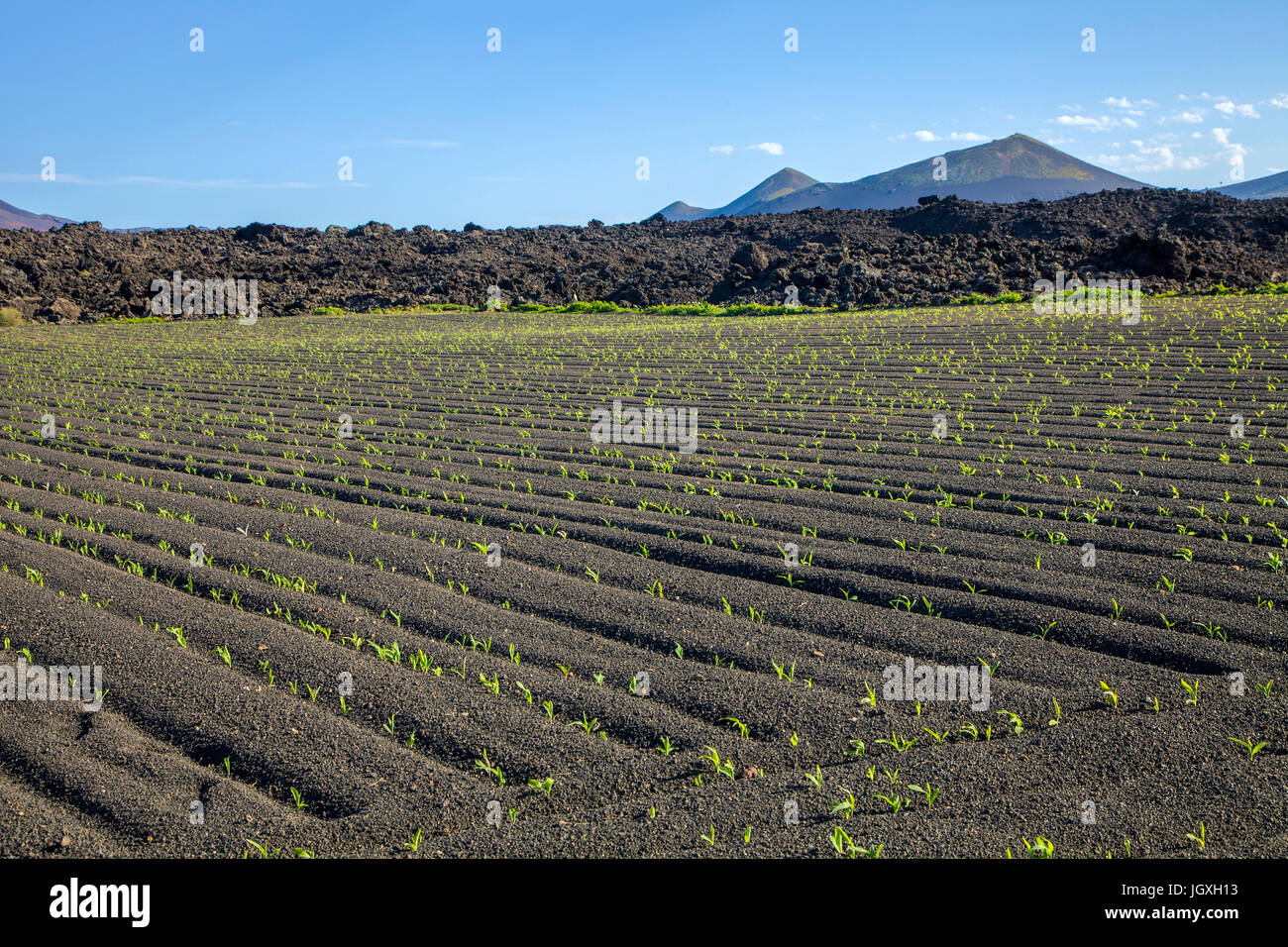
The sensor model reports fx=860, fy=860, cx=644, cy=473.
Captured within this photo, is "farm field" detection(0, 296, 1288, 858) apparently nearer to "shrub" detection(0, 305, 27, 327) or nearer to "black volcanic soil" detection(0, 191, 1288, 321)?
"black volcanic soil" detection(0, 191, 1288, 321)

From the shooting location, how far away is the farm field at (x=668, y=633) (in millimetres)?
3223

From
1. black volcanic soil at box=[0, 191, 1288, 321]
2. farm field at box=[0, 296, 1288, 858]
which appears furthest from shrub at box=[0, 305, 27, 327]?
farm field at box=[0, 296, 1288, 858]

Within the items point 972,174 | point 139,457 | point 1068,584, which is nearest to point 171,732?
point 1068,584

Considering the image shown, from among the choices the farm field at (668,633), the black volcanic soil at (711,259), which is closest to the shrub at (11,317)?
the black volcanic soil at (711,259)

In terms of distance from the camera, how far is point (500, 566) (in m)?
5.70

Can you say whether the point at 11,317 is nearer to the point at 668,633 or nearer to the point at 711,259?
the point at 711,259

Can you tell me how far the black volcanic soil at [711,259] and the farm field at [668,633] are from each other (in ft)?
60.2

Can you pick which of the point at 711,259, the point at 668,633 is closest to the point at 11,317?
the point at 711,259

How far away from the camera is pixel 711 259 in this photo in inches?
1615

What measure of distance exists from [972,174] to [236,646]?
94.9 meters

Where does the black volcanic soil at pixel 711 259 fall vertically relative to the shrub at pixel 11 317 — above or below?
above

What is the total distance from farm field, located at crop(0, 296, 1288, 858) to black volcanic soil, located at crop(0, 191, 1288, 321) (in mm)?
18346

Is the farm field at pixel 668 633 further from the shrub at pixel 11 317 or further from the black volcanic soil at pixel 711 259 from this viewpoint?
the shrub at pixel 11 317

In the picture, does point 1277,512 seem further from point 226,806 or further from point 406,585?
point 226,806
